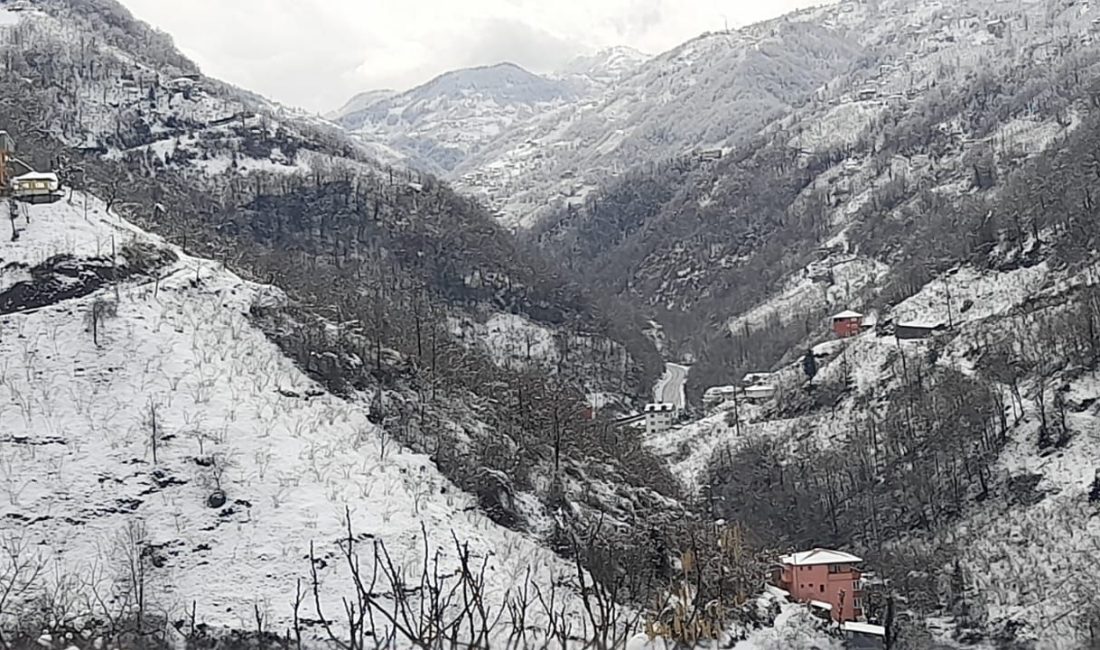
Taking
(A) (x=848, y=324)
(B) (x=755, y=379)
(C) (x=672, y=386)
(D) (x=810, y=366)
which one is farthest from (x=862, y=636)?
(C) (x=672, y=386)

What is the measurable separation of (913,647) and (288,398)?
87.7ft

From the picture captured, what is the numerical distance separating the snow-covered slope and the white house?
4942 cm

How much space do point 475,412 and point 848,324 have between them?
57286mm

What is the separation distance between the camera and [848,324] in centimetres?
9088

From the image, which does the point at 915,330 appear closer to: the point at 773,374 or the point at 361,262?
the point at 773,374

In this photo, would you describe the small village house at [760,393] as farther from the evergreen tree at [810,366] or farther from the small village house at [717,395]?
the evergreen tree at [810,366]

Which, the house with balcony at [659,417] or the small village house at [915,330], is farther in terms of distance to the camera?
the house with balcony at [659,417]

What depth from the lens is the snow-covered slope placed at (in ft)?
90.5

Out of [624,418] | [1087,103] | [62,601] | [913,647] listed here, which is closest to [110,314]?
[62,601]

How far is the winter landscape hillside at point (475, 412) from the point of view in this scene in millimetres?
27719

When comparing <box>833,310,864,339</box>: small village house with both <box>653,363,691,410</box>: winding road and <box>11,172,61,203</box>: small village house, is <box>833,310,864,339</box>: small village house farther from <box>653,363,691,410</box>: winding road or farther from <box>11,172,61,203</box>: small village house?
<box>11,172,61,203</box>: small village house

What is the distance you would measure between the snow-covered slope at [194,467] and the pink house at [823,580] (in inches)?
729

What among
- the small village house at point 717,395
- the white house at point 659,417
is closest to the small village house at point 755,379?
the small village house at point 717,395

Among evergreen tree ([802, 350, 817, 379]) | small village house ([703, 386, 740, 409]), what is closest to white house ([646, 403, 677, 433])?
small village house ([703, 386, 740, 409])
